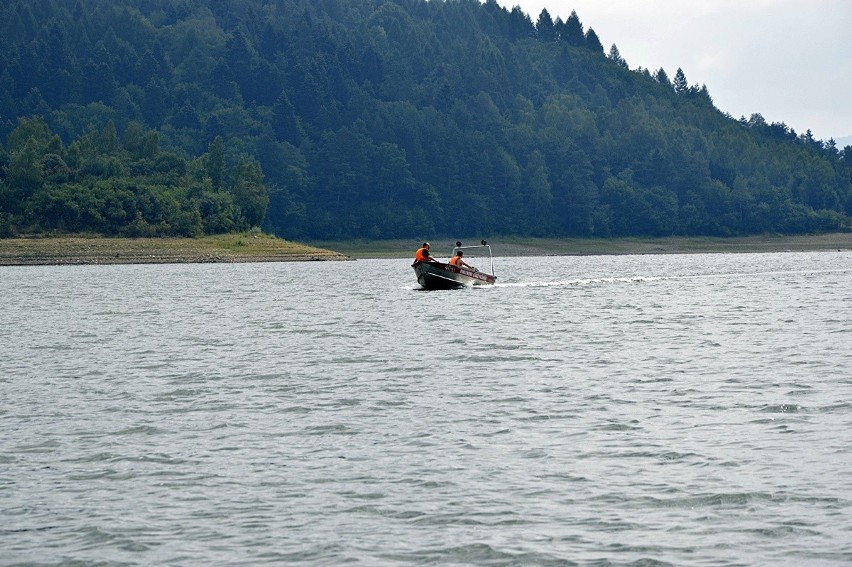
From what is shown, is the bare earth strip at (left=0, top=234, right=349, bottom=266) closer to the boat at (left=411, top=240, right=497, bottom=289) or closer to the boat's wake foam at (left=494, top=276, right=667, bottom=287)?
the boat's wake foam at (left=494, top=276, right=667, bottom=287)

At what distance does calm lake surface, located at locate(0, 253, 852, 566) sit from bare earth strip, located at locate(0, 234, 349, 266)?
113 m

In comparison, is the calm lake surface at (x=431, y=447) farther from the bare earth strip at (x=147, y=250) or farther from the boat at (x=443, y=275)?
the bare earth strip at (x=147, y=250)

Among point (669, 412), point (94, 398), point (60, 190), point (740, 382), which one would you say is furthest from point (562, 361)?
point (60, 190)

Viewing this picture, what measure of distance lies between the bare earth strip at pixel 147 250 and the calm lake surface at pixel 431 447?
113027 mm

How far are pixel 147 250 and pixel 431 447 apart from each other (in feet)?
500

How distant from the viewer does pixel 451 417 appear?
30547 millimetres

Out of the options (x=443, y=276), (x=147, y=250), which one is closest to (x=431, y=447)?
(x=443, y=276)

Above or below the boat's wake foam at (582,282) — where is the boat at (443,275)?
above

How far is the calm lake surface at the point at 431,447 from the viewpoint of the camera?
773 inches

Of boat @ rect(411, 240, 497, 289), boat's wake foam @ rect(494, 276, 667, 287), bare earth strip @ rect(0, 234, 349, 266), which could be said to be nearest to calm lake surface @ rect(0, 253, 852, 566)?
boat @ rect(411, 240, 497, 289)

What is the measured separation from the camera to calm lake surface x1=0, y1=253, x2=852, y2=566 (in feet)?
64.4

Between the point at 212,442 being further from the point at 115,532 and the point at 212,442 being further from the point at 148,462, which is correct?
the point at 115,532

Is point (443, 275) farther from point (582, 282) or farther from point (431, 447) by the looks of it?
point (431, 447)

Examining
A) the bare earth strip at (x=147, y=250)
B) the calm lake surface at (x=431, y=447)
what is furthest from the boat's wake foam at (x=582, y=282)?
the bare earth strip at (x=147, y=250)
